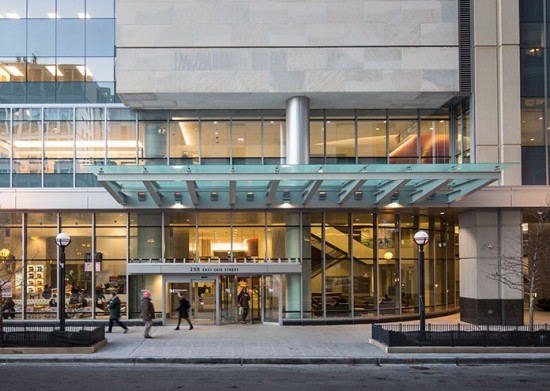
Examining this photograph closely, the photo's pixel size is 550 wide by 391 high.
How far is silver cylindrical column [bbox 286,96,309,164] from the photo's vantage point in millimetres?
25078

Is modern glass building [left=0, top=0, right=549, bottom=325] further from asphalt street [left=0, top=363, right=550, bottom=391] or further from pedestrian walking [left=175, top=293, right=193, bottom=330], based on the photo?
asphalt street [left=0, top=363, right=550, bottom=391]

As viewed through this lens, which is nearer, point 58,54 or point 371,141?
point 58,54

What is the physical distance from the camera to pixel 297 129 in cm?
2533

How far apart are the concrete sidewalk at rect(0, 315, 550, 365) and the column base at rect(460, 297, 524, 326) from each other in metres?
5.33

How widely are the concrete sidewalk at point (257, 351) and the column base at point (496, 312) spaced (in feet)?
17.5

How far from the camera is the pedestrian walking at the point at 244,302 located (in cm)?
2562

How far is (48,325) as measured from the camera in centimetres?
2475

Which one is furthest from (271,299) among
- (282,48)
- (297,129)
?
(282,48)

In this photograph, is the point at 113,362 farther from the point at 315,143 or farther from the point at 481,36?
the point at 481,36

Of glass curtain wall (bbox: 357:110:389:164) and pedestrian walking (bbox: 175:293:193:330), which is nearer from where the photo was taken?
pedestrian walking (bbox: 175:293:193:330)

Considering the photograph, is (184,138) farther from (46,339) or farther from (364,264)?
(46,339)

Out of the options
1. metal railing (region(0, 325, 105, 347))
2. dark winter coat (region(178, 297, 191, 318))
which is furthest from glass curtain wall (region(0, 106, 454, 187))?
metal railing (region(0, 325, 105, 347))

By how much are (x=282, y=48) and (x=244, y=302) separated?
1059 centimetres

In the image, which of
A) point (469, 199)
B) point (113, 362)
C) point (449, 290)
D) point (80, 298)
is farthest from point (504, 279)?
point (80, 298)
